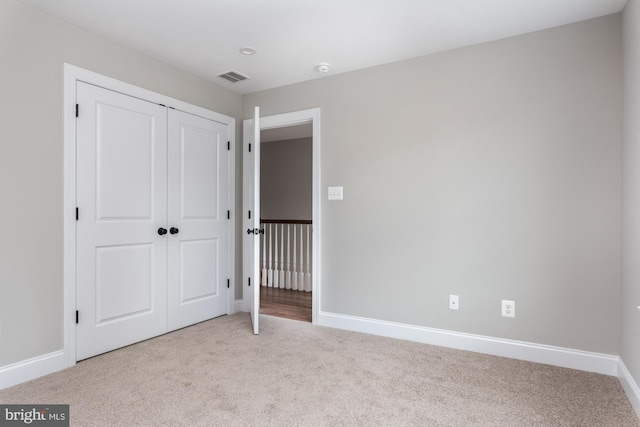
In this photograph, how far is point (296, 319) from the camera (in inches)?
143

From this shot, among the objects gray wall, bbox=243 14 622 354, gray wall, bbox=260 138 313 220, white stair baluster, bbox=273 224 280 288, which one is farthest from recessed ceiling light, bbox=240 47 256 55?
gray wall, bbox=260 138 313 220

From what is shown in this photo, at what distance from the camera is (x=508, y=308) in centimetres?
266

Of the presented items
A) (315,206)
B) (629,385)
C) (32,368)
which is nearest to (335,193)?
(315,206)

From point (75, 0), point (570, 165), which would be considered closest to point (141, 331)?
point (75, 0)

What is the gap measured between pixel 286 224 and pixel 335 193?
7.36 feet

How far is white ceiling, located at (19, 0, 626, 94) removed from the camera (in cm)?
227

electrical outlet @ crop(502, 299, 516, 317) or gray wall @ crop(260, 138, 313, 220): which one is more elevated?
gray wall @ crop(260, 138, 313, 220)

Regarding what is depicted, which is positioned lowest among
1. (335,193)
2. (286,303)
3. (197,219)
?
(286,303)

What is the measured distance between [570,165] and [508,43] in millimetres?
1000

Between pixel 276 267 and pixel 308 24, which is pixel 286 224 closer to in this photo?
pixel 276 267

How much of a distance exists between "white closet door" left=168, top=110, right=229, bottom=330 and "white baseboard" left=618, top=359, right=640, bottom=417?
3223mm

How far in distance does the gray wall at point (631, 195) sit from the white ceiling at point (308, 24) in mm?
330

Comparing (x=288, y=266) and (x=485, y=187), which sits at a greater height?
(x=485, y=187)

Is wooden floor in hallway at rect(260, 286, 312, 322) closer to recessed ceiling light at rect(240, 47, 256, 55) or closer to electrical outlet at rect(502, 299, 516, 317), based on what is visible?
electrical outlet at rect(502, 299, 516, 317)
